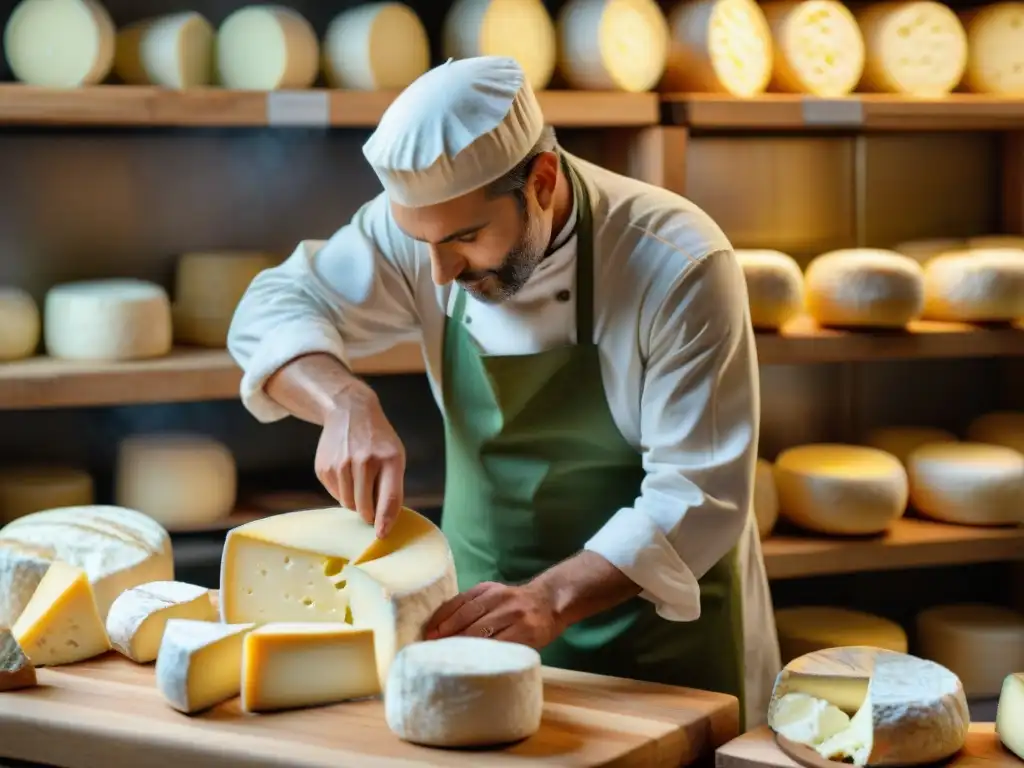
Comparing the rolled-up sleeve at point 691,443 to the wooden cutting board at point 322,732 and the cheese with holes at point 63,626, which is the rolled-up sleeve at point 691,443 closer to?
the wooden cutting board at point 322,732

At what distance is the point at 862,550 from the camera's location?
3.29m

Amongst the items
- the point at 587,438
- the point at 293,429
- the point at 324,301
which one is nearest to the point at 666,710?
the point at 587,438

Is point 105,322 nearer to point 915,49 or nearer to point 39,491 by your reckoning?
point 39,491

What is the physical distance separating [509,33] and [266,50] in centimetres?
51

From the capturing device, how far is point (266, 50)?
9.54 ft

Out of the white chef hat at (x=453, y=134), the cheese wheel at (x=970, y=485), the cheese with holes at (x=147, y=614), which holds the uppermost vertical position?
the white chef hat at (x=453, y=134)

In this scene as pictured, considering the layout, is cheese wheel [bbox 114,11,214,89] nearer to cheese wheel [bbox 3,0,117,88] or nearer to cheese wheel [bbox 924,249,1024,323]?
cheese wheel [bbox 3,0,117,88]

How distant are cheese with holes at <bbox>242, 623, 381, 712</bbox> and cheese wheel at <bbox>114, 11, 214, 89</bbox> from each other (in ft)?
5.04

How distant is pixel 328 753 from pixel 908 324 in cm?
222

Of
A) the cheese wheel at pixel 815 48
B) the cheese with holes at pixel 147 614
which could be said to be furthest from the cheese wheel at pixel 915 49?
the cheese with holes at pixel 147 614

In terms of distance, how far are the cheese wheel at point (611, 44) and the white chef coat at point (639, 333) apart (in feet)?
3.24

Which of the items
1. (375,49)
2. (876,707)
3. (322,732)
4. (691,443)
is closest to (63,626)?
(322,732)

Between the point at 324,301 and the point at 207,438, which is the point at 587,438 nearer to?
the point at 324,301

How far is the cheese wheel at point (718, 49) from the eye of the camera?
10.3ft
